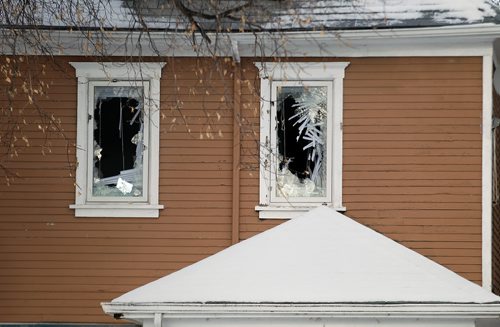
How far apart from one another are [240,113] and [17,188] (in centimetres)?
296

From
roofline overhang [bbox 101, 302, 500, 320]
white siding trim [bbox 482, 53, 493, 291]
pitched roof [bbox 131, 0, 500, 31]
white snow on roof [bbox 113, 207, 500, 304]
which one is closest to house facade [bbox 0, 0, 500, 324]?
white siding trim [bbox 482, 53, 493, 291]

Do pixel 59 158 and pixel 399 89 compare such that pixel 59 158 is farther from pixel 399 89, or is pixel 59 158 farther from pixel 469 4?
pixel 469 4

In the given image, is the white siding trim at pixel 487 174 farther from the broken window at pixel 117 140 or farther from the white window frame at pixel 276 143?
the broken window at pixel 117 140

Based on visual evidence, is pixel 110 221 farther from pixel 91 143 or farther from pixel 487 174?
pixel 487 174

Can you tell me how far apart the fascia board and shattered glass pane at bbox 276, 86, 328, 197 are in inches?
141

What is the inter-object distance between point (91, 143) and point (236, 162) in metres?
1.88

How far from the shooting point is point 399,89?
49.8 ft

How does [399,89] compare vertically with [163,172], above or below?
above

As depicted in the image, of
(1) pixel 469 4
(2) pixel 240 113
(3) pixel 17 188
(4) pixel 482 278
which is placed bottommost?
(4) pixel 482 278

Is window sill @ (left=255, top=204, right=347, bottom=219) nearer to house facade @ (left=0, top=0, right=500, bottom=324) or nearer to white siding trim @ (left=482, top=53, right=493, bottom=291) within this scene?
house facade @ (left=0, top=0, right=500, bottom=324)

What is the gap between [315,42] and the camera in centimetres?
1501

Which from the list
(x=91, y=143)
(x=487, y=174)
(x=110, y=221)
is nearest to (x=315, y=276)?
(x=487, y=174)

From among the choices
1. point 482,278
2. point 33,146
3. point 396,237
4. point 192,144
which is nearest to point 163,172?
point 192,144

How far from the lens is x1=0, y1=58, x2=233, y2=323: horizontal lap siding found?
1522 centimetres
